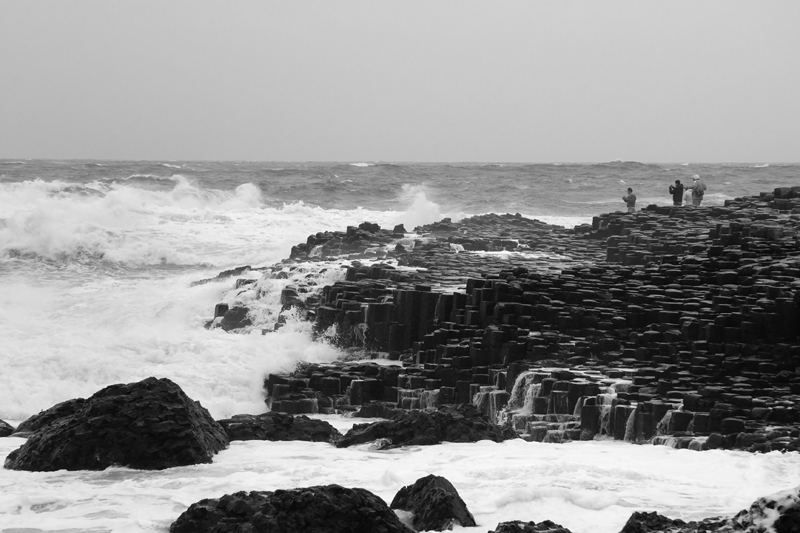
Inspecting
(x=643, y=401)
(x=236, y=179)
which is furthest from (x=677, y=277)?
(x=236, y=179)

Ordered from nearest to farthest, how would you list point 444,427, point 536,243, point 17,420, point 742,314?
point 444,427
point 742,314
point 17,420
point 536,243

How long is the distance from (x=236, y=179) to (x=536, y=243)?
28.5 m

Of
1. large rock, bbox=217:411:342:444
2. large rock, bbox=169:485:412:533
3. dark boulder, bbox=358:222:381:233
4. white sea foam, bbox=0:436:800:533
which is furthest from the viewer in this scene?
dark boulder, bbox=358:222:381:233

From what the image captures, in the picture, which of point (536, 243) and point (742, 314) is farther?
point (536, 243)

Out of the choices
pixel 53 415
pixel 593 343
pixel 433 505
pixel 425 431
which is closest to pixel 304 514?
pixel 433 505

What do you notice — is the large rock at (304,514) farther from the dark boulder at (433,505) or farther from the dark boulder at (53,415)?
the dark boulder at (53,415)

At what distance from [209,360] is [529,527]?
9998 mm

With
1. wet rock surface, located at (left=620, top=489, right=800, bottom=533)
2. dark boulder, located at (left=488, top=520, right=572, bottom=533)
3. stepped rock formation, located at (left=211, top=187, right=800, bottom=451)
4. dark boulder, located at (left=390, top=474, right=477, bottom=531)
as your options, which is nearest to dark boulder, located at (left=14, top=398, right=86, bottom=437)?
stepped rock formation, located at (left=211, top=187, right=800, bottom=451)

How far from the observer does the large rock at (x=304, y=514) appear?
7.11 metres

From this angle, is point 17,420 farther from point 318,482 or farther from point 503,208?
point 503,208

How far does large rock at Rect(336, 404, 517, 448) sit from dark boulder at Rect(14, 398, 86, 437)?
2614 mm

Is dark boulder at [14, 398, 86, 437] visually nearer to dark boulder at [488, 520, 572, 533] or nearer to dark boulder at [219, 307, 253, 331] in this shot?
dark boulder at [488, 520, 572, 533]

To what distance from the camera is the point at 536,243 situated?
23859mm

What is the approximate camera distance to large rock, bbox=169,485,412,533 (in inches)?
280
